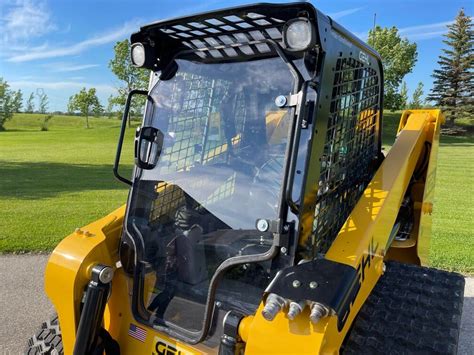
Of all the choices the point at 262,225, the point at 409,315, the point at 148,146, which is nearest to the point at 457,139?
the point at 409,315

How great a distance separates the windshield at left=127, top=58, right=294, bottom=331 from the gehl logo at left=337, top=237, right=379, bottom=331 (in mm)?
425

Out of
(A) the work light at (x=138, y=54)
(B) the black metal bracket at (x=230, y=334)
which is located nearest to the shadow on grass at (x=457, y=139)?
(A) the work light at (x=138, y=54)

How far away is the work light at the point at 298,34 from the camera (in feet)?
6.62

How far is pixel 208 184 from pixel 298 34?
0.99 m

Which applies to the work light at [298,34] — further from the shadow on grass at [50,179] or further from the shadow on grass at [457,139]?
the shadow on grass at [457,139]

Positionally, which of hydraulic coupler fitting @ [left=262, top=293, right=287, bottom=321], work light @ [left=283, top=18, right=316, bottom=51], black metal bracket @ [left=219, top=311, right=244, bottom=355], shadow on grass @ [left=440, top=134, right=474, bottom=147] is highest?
shadow on grass @ [left=440, top=134, right=474, bottom=147]

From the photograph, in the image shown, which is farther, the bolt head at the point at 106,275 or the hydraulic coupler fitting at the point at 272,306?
the bolt head at the point at 106,275

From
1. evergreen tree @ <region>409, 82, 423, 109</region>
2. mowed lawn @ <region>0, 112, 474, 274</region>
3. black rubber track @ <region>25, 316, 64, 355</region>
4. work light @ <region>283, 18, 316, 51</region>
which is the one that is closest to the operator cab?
work light @ <region>283, 18, 316, 51</region>

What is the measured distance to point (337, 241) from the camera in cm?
234

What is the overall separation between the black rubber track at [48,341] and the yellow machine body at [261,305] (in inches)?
8.4

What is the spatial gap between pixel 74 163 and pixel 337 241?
19.4 metres

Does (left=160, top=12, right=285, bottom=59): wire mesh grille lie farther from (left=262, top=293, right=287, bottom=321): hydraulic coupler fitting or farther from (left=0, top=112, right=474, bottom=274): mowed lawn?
(left=0, top=112, right=474, bottom=274): mowed lawn

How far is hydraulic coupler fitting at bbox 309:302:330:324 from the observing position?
5.84ft

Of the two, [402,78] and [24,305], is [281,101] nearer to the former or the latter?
[24,305]
